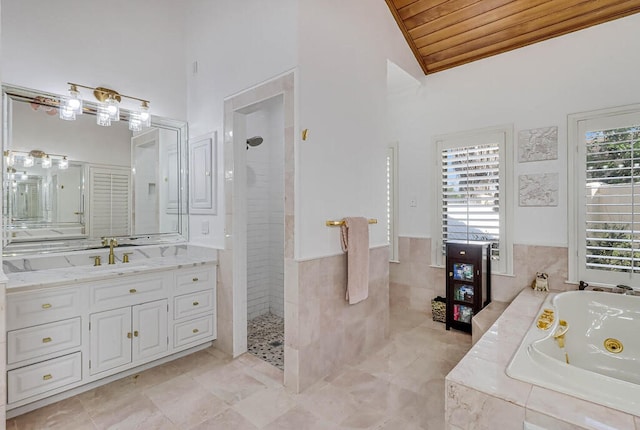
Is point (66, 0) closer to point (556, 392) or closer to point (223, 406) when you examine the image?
point (223, 406)

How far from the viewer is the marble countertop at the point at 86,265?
81.5 inches

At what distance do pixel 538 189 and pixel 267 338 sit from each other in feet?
9.93

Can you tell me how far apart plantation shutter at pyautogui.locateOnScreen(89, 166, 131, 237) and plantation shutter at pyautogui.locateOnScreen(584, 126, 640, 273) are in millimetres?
4123

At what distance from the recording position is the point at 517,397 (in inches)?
50.1

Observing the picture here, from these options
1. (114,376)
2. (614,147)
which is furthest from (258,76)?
(614,147)

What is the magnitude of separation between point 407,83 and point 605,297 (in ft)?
9.22

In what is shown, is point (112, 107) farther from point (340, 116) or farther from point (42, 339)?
point (340, 116)

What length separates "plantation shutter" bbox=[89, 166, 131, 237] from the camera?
8.80 ft

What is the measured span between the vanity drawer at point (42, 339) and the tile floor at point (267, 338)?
138cm

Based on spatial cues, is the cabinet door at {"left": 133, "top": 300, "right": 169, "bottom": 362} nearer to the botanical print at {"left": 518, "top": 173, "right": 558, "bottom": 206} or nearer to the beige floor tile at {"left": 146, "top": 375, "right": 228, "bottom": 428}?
the beige floor tile at {"left": 146, "top": 375, "right": 228, "bottom": 428}

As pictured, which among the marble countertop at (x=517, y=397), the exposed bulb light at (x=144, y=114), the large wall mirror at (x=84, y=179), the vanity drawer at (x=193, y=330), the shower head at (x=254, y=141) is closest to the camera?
the marble countertop at (x=517, y=397)

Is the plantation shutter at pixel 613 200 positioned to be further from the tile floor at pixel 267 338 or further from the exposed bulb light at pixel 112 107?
the exposed bulb light at pixel 112 107

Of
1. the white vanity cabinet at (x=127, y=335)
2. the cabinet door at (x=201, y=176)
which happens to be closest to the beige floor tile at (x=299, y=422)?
the white vanity cabinet at (x=127, y=335)

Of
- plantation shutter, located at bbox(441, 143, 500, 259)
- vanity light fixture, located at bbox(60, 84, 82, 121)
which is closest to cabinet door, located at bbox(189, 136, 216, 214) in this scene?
vanity light fixture, located at bbox(60, 84, 82, 121)
